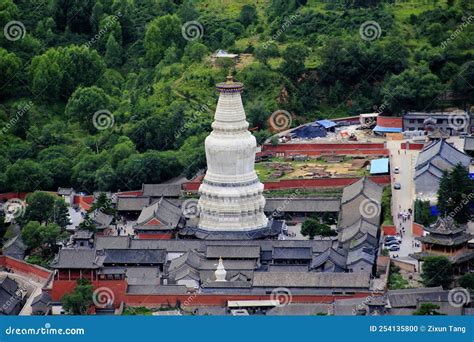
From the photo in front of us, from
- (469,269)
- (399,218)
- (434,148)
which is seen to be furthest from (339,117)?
(469,269)

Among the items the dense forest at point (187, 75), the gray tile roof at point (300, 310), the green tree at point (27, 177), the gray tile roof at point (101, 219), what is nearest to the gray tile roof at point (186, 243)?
the gray tile roof at point (101, 219)

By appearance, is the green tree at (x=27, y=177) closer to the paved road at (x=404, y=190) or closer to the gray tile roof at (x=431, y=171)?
the paved road at (x=404, y=190)

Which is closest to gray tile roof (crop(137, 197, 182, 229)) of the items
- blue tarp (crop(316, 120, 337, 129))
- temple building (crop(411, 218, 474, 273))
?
temple building (crop(411, 218, 474, 273))

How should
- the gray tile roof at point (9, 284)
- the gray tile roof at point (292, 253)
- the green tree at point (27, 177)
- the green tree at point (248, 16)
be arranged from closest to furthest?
the gray tile roof at point (9, 284) → the gray tile roof at point (292, 253) → the green tree at point (27, 177) → the green tree at point (248, 16)

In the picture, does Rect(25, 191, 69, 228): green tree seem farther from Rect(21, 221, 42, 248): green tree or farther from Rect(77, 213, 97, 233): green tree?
Rect(21, 221, 42, 248): green tree

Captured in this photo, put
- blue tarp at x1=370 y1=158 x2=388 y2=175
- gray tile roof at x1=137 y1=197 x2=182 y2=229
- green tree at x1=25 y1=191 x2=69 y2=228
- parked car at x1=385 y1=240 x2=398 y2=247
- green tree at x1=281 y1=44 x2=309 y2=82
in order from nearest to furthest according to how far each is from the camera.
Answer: parked car at x1=385 y1=240 x2=398 y2=247 < gray tile roof at x1=137 y1=197 x2=182 y2=229 < green tree at x1=25 y1=191 x2=69 y2=228 < blue tarp at x1=370 y1=158 x2=388 y2=175 < green tree at x1=281 y1=44 x2=309 y2=82

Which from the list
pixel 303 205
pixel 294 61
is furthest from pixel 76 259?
pixel 294 61

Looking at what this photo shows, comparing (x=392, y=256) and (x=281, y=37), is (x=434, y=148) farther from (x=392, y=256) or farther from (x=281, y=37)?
(x=281, y=37)
